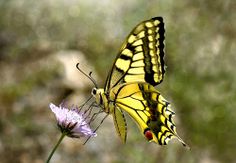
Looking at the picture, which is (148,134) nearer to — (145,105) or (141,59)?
(145,105)

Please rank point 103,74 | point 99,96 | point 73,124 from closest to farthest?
point 73,124, point 99,96, point 103,74

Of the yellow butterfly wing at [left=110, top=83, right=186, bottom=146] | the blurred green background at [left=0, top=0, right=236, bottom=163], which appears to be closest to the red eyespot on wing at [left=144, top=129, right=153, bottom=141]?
the yellow butterfly wing at [left=110, top=83, right=186, bottom=146]

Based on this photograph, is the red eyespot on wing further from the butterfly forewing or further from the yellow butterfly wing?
the butterfly forewing

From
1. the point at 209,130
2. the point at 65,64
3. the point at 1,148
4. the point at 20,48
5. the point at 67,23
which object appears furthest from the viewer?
the point at 67,23

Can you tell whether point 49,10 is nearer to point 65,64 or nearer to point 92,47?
point 92,47

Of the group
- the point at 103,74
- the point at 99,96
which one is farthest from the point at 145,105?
the point at 103,74

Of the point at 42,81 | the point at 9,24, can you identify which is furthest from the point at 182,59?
the point at 9,24
